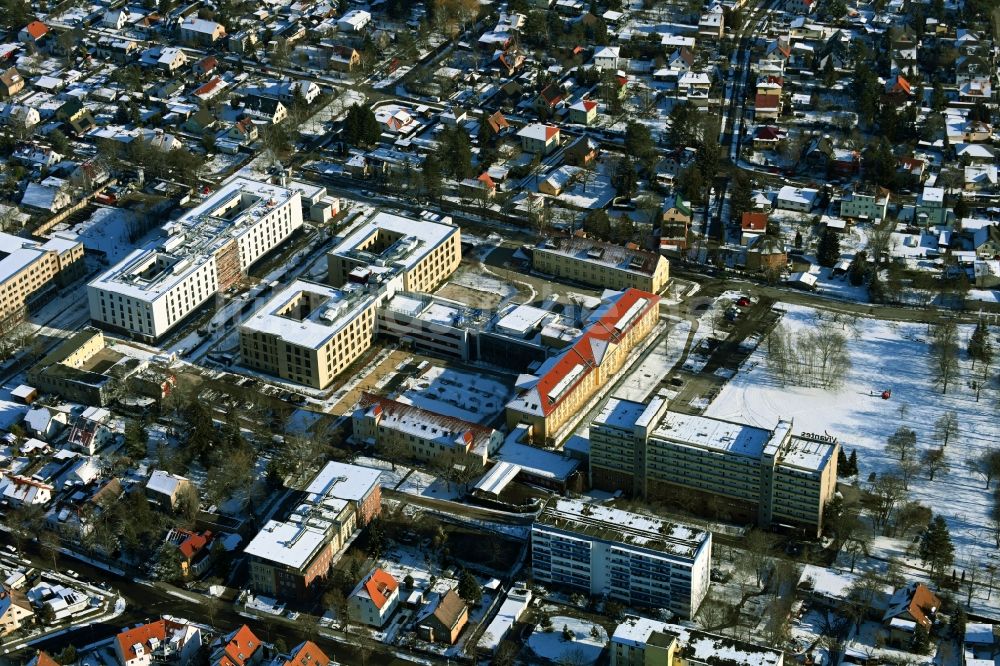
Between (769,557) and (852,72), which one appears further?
(852,72)

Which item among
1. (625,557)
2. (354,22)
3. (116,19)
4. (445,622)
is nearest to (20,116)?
(116,19)

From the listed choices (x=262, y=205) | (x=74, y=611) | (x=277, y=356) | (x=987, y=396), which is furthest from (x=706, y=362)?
(x=74, y=611)

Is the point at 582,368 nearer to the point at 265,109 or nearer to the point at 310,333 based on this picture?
the point at 310,333

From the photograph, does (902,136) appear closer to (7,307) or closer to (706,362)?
(706,362)

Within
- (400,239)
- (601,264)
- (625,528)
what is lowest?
(625,528)

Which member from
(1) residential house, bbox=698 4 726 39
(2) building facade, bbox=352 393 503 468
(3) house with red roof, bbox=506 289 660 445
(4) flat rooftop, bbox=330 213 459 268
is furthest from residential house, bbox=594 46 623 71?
(2) building facade, bbox=352 393 503 468

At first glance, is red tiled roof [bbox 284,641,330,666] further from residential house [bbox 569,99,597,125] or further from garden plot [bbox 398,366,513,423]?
residential house [bbox 569,99,597,125]
